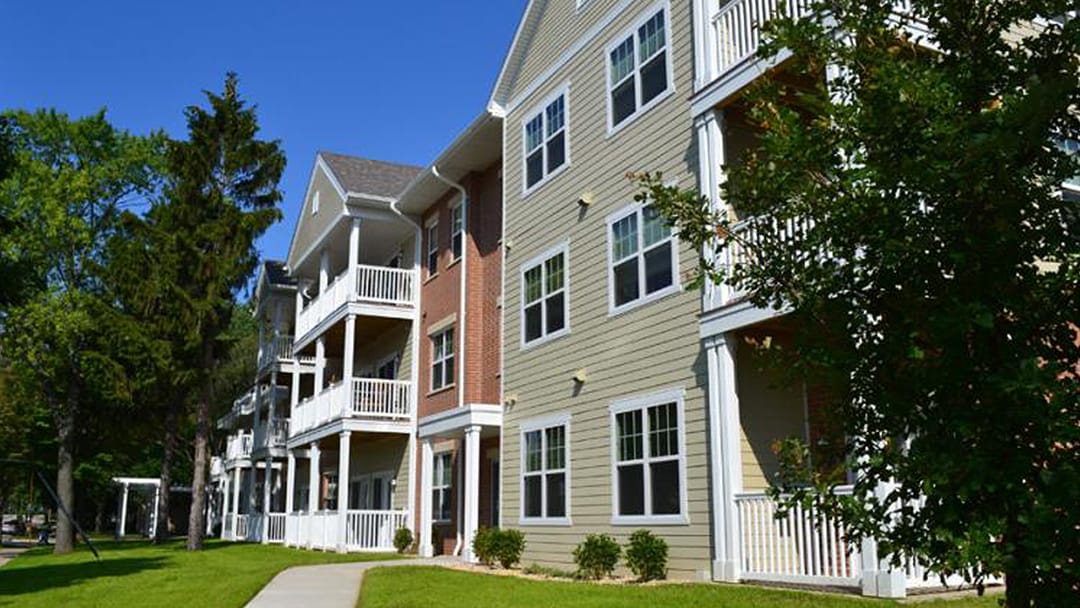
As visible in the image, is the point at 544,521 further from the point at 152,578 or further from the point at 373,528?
the point at 373,528

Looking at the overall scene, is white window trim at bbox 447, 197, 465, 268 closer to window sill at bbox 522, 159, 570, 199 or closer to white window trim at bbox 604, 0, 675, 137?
window sill at bbox 522, 159, 570, 199

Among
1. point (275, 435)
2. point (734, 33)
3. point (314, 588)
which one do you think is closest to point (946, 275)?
point (734, 33)

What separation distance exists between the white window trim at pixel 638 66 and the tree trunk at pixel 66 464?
22.0 metres

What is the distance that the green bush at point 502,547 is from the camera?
1708 centimetres

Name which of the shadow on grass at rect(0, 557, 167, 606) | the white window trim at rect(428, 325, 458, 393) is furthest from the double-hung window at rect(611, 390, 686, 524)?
the shadow on grass at rect(0, 557, 167, 606)

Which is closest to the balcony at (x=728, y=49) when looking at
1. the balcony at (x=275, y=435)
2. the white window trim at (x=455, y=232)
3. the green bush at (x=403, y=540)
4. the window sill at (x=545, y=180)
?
the window sill at (x=545, y=180)

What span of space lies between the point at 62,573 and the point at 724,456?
46.0ft

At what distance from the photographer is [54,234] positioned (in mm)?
31297

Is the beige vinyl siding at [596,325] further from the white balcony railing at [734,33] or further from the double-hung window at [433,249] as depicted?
the double-hung window at [433,249]

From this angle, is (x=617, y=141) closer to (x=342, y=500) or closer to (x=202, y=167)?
(x=342, y=500)

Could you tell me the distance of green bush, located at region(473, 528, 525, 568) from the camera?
56.0ft

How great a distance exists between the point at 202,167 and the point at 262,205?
2.06 meters

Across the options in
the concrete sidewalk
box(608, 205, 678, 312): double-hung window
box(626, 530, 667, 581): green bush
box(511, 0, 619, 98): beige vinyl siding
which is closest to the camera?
the concrete sidewalk

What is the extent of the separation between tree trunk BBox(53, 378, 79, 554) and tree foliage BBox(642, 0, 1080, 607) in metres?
29.9
